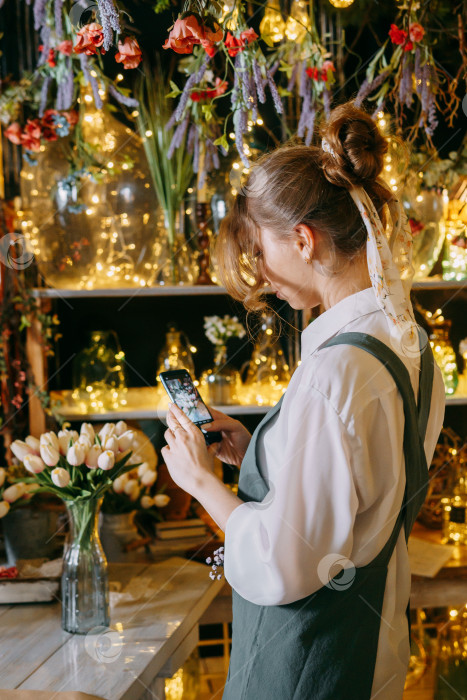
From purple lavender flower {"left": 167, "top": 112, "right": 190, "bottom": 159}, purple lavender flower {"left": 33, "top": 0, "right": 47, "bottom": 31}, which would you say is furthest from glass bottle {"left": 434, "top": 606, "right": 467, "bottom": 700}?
purple lavender flower {"left": 33, "top": 0, "right": 47, "bottom": 31}

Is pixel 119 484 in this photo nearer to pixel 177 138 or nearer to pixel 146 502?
pixel 146 502

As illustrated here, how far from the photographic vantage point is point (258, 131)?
7.91 ft

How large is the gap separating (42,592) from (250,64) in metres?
1.37

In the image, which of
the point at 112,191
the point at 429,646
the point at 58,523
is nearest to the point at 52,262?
the point at 112,191

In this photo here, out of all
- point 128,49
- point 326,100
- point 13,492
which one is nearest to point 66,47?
point 326,100

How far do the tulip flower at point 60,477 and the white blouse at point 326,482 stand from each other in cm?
65

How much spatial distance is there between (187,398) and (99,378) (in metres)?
0.85

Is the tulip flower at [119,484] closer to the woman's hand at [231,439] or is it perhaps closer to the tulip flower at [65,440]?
the tulip flower at [65,440]

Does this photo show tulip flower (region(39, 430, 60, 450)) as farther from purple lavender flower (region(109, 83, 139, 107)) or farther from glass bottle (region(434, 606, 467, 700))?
glass bottle (region(434, 606, 467, 700))

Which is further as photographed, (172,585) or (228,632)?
(228,632)

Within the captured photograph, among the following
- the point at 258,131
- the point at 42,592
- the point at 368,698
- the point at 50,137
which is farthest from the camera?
the point at 258,131

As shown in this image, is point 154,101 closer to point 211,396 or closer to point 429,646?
point 211,396

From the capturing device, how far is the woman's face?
1125mm

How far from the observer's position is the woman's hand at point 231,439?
1.48m
